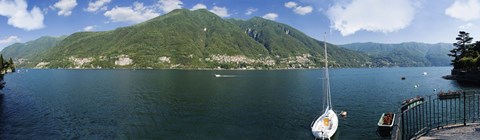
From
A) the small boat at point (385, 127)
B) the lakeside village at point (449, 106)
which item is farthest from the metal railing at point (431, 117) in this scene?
the small boat at point (385, 127)

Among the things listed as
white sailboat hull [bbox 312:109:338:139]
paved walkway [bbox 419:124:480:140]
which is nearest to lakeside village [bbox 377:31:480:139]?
paved walkway [bbox 419:124:480:140]

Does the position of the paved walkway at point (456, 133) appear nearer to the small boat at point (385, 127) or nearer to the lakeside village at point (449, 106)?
the lakeside village at point (449, 106)

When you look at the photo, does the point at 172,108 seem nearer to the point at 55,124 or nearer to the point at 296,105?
the point at 55,124

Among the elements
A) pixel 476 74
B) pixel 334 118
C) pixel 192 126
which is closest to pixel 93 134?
pixel 192 126

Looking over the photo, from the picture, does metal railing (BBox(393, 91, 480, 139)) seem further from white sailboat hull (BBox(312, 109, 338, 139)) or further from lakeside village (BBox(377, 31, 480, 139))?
white sailboat hull (BBox(312, 109, 338, 139))

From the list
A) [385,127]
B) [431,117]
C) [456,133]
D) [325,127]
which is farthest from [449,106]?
[456,133]

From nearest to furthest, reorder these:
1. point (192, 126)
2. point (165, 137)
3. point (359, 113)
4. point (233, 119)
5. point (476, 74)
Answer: point (165, 137) < point (192, 126) < point (233, 119) < point (359, 113) < point (476, 74)
